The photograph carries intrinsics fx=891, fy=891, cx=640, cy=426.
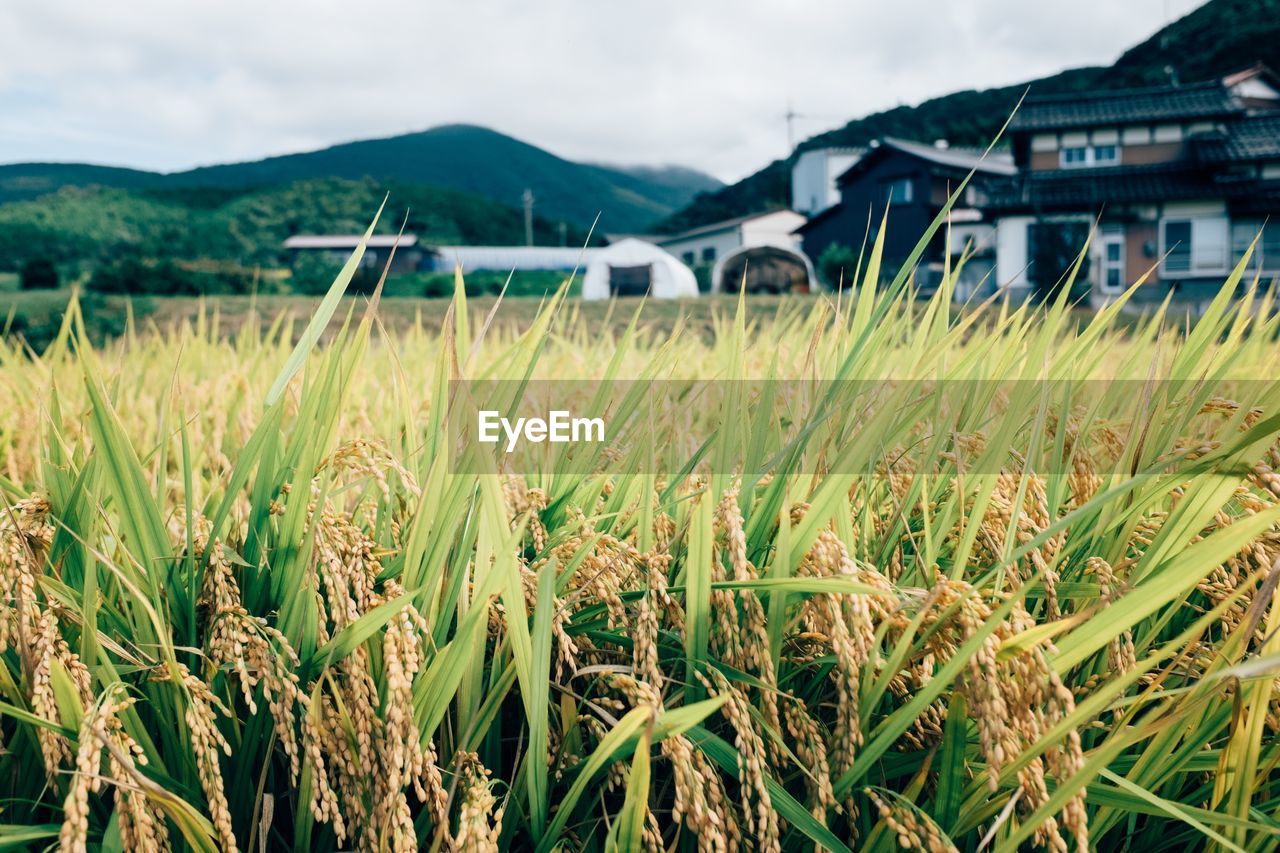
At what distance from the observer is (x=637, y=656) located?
824 millimetres

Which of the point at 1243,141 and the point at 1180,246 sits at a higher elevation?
the point at 1243,141

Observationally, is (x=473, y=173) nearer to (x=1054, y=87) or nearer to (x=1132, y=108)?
(x=1054, y=87)

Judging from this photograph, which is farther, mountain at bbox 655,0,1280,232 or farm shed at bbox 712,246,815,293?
mountain at bbox 655,0,1280,232

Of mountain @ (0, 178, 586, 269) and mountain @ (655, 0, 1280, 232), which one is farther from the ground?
mountain @ (655, 0, 1280, 232)

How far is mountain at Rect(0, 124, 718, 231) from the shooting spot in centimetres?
9531

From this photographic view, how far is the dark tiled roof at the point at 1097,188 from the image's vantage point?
23281 millimetres

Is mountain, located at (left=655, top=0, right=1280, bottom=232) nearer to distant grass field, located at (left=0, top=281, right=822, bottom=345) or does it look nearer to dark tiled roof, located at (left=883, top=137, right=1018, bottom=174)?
dark tiled roof, located at (left=883, top=137, right=1018, bottom=174)

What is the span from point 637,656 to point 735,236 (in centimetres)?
4336

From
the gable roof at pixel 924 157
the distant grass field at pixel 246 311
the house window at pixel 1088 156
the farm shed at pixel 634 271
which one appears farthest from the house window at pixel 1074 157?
the distant grass field at pixel 246 311

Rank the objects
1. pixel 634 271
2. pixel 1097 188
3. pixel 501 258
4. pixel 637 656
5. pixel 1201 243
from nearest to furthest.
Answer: pixel 637 656 → pixel 1201 243 → pixel 1097 188 → pixel 634 271 → pixel 501 258

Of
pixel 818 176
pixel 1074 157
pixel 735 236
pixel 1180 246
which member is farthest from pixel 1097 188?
pixel 818 176

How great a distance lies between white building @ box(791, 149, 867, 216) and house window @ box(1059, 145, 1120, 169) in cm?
2354

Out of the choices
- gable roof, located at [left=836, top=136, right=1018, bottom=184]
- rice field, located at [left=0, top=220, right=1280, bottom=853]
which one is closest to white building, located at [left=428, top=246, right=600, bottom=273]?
gable roof, located at [left=836, top=136, right=1018, bottom=184]

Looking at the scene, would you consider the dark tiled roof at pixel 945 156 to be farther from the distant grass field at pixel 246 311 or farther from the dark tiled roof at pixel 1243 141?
the distant grass field at pixel 246 311
